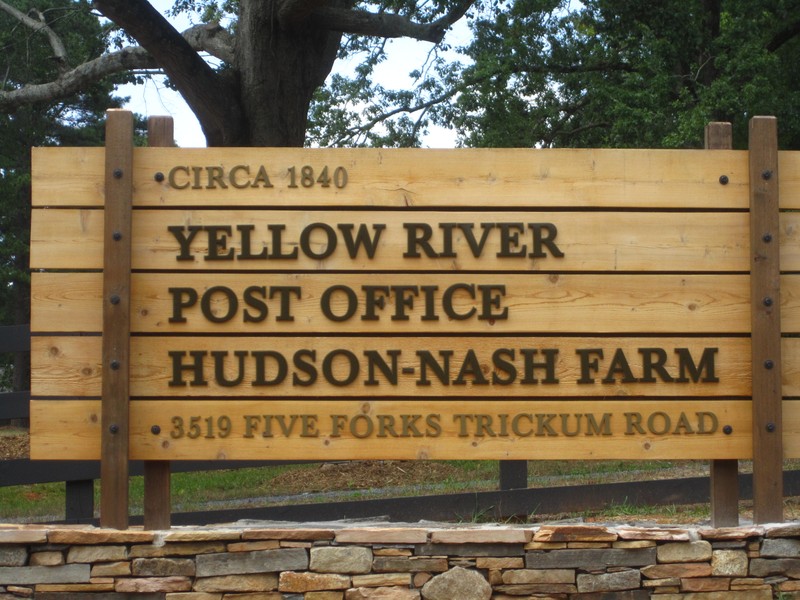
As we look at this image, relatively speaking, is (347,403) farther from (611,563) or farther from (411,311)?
(611,563)

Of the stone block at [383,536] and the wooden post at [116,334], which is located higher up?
the wooden post at [116,334]

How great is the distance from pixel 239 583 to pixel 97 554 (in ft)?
2.51

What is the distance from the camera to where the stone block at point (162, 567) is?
5160mm

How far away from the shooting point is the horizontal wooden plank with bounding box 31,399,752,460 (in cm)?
526

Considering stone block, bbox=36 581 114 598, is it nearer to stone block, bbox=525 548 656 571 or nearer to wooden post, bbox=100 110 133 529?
wooden post, bbox=100 110 133 529

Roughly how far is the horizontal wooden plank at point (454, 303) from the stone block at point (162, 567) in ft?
4.01

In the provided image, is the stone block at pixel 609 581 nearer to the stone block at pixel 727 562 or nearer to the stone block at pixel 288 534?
the stone block at pixel 727 562

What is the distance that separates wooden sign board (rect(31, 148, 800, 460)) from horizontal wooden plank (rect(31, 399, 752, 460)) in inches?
0.4

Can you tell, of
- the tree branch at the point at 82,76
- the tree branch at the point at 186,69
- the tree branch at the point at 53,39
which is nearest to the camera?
the tree branch at the point at 186,69

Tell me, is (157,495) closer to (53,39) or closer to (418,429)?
(418,429)

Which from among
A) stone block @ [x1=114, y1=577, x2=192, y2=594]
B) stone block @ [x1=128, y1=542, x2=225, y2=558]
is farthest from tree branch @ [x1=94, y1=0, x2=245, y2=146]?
stone block @ [x1=114, y1=577, x2=192, y2=594]

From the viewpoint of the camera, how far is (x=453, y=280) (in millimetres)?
5367

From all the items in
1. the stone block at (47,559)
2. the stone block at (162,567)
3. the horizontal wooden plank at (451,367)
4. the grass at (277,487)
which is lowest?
the grass at (277,487)

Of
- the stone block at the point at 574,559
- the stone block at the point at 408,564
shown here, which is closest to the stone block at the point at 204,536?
the stone block at the point at 408,564
